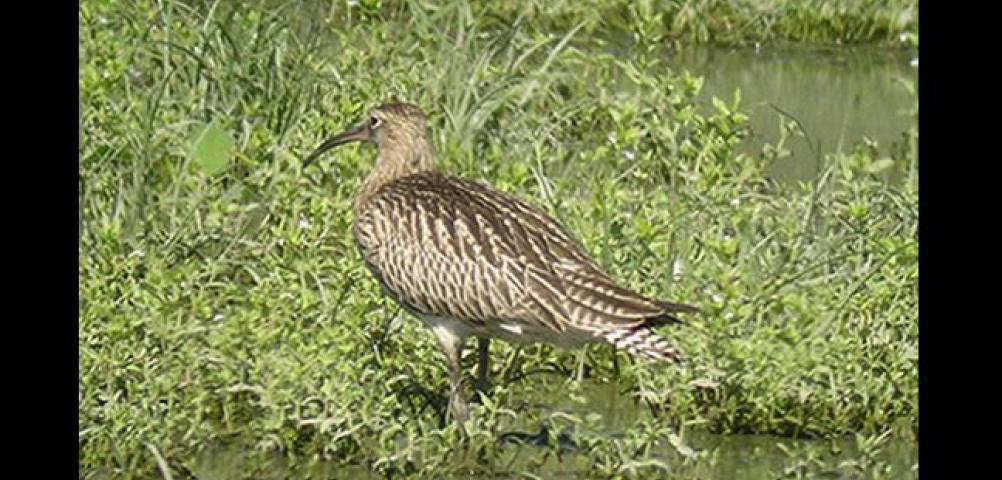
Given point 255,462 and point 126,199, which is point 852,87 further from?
point 255,462

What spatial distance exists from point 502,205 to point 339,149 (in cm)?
185

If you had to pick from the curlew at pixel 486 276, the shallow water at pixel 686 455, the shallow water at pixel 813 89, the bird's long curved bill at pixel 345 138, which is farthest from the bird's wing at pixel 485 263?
the shallow water at pixel 813 89

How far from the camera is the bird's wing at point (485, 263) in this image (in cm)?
888

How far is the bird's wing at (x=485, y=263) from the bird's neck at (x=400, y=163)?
12.0 inches

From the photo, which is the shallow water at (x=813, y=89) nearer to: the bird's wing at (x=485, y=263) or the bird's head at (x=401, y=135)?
the bird's head at (x=401, y=135)

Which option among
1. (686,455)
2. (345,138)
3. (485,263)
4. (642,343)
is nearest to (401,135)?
(345,138)

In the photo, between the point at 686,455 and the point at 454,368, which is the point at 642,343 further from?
the point at 454,368

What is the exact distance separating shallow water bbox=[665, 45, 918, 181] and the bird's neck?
282cm

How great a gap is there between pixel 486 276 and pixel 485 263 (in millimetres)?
48

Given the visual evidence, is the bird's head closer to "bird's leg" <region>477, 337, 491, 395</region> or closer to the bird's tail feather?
"bird's leg" <region>477, 337, 491, 395</region>

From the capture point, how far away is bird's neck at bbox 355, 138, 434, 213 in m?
9.87
